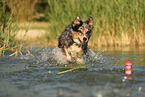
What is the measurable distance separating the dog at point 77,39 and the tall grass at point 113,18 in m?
3.71

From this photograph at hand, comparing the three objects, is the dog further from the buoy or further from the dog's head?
the buoy

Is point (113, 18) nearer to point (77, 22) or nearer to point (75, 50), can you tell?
point (75, 50)

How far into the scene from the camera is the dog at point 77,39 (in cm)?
886

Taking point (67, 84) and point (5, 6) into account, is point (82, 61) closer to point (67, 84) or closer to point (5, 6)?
point (67, 84)

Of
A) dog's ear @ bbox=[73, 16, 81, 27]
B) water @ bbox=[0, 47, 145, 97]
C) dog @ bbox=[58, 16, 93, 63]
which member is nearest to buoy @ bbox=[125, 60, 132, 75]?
water @ bbox=[0, 47, 145, 97]

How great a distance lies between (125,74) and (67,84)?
174 centimetres

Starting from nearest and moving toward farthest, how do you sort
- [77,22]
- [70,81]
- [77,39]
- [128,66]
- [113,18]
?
[70,81] → [128,66] → [77,22] → [77,39] → [113,18]

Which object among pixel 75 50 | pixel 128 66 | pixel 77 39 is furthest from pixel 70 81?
pixel 75 50

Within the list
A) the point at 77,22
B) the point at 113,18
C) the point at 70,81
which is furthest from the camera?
the point at 113,18

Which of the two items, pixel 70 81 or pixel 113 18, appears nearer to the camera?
pixel 70 81

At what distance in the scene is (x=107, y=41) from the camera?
13.4 meters

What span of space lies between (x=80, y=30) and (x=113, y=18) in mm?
4480

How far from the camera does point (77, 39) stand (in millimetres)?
9016

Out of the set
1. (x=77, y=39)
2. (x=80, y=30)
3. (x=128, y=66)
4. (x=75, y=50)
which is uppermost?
(x=80, y=30)
